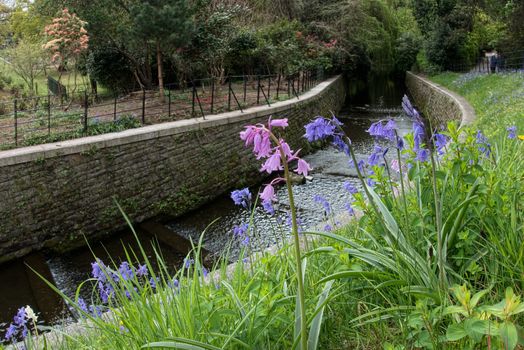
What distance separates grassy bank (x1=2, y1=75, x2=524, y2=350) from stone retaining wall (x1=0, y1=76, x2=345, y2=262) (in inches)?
175

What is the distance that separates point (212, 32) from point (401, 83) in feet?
88.2

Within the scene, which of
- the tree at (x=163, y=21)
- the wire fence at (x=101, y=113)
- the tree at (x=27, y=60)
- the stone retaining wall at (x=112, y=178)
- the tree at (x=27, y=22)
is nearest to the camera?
the stone retaining wall at (x=112, y=178)

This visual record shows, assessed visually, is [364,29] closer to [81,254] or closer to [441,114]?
[441,114]

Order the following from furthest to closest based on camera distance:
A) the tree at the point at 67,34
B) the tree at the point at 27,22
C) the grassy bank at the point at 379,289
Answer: the tree at the point at 27,22, the tree at the point at 67,34, the grassy bank at the point at 379,289

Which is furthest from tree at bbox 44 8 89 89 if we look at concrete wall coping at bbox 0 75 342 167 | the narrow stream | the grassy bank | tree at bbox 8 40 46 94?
the grassy bank

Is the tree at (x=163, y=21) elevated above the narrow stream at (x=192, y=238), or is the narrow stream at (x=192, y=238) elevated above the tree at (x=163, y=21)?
the tree at (x=163, y=21)

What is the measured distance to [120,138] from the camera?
28.9 ft

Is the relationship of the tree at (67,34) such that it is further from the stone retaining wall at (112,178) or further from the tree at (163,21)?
the stone retaining wall at (112,178)

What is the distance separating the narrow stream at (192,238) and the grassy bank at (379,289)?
48.8 inches

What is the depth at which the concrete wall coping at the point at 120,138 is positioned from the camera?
25.0ft

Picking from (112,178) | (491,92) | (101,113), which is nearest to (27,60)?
(101,113)

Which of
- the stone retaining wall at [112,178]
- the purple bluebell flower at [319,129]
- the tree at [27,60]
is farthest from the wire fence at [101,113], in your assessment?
the purple bluebell flower at [319,129]

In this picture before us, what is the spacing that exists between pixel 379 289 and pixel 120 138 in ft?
24.6

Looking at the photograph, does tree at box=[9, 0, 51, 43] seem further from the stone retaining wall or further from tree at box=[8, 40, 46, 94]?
the stone retaining wall
